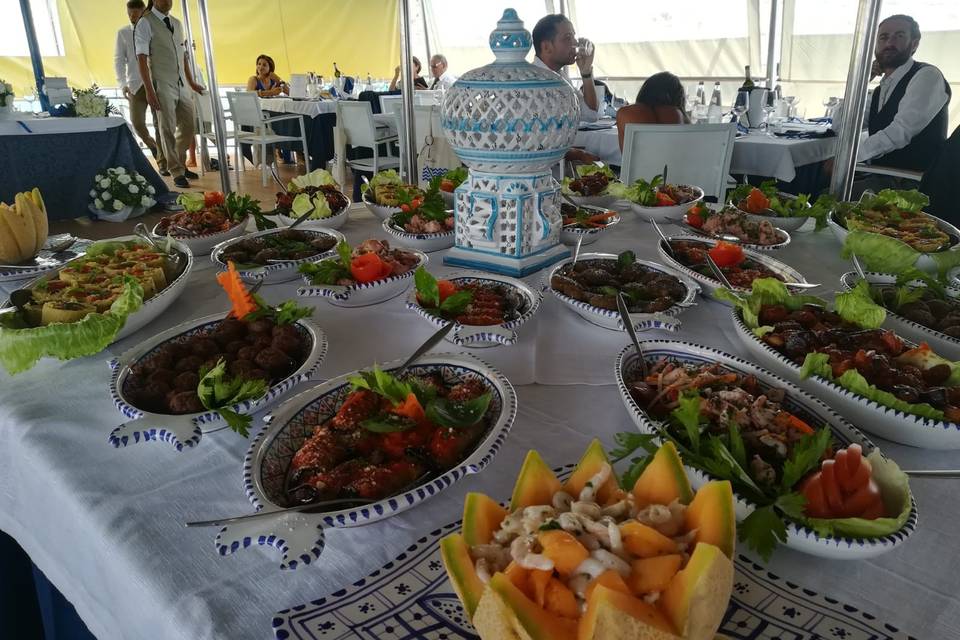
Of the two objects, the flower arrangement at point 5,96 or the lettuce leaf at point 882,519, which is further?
the flower arrangement at point 5,96

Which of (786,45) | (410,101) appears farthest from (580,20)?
(410,101)

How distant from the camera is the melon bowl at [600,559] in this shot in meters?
0.41

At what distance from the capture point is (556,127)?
4.23 ft

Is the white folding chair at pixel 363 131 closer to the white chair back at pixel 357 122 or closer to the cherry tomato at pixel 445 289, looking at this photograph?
the white chair back at pixel 357 122

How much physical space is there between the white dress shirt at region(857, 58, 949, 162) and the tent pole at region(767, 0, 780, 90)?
3.68 meters

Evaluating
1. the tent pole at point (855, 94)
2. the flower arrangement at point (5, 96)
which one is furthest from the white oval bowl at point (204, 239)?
the flower arrangement at point (5, 96)

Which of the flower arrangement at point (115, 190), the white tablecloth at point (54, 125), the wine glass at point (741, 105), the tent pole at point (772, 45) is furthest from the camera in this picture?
the tent pole at point (772, 45)

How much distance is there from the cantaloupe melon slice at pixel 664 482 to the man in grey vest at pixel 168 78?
535 cm

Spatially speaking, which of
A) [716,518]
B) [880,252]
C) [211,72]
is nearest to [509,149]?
[880,252]

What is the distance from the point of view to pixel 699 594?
1.35ft

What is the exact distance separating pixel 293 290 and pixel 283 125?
20.3 ft

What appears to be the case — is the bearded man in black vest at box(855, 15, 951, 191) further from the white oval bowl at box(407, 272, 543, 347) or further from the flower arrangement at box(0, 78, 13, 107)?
the flower arrangement at box(0, 78, 13, 107)

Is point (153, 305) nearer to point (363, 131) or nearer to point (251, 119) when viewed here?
point (363, 131)

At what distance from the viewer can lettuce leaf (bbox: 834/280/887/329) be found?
3.14 ft
